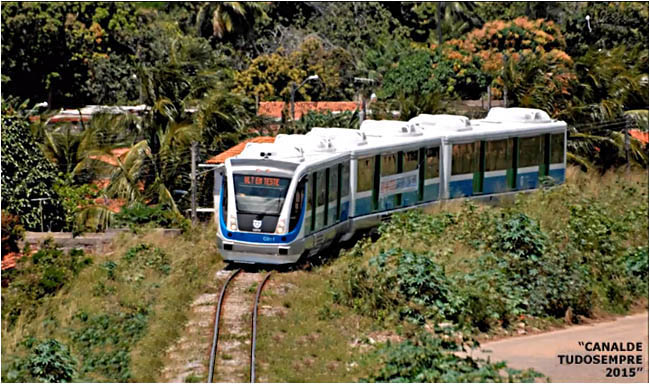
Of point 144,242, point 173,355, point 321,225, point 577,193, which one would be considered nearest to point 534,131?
point 577,193

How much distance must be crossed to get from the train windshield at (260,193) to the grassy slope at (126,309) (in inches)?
65.3

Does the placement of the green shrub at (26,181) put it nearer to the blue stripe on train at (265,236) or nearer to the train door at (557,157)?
the blue stripe on train at (265,236)

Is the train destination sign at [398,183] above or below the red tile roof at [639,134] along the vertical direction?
above

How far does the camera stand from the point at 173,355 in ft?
55.1

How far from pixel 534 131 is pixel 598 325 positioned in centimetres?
1080

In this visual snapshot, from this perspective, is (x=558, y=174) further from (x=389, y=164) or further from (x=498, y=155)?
(x=389, y=164)

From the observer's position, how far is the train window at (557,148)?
30.9 m

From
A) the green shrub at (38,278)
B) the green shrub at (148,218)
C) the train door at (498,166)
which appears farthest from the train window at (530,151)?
the green shrub at (38,278)

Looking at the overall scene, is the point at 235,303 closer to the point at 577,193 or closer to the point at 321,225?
the point at 321,225

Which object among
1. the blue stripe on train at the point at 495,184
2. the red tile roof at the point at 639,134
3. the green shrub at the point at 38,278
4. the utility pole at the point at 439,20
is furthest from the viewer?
the utility pole at the point at 439,20

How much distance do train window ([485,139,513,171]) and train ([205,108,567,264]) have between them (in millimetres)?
27

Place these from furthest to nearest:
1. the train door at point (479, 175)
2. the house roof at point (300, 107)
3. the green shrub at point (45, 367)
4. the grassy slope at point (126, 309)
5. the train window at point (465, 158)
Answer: the house roof at point (300, 107)
the train door at point (479, 175)
the train window at point (465, 158)
the grassy slope at point (126, 309)
the green shrub at point (45, 367)

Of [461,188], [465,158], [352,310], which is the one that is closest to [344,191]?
[461,188]

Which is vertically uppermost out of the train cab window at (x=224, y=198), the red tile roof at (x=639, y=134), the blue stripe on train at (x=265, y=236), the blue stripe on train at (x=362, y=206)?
the train cab window at (x=224, y=198)
